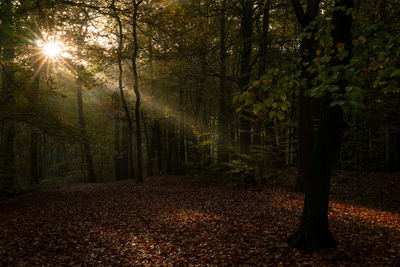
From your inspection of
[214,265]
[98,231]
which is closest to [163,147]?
[98,231]

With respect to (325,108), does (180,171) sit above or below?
below

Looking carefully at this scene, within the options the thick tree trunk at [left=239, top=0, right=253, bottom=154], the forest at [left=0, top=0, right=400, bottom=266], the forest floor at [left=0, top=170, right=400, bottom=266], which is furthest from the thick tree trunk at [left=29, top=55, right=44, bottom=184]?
the thick tree trunk at [left=239, top=0, right=253, bottom=154]

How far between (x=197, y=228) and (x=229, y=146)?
26.8ft

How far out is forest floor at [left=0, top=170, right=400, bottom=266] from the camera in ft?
16.2

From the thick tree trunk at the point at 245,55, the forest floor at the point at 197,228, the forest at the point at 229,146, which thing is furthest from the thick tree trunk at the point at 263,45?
the forest floor at the point at 197,228

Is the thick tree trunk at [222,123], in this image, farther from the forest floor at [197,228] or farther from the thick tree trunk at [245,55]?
the forest floor at [197,228]

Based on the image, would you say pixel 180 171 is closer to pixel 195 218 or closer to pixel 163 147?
pixel 163 147

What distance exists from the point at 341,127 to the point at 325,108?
45cm

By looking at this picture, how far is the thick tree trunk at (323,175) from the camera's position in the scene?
14.0 ft

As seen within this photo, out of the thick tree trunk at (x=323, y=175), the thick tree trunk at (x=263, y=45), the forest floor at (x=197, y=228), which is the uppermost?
the thick tree trunk at (x=263, y=45)

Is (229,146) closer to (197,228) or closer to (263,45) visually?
(263,45)

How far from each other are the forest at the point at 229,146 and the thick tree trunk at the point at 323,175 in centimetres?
2

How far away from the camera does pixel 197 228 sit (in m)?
6.72

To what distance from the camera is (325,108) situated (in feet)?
14.4
